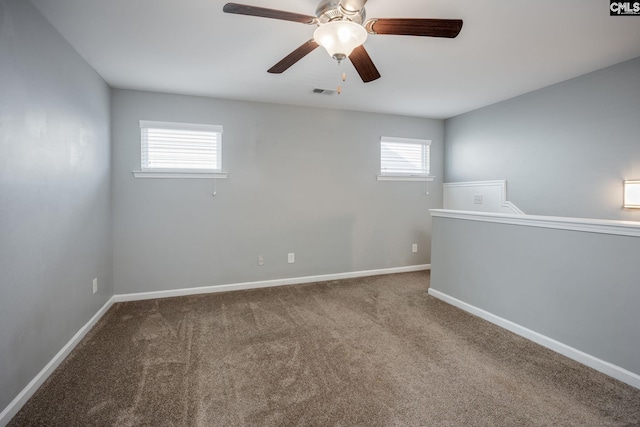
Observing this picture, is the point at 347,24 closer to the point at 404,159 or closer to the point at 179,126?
the point at 179,126

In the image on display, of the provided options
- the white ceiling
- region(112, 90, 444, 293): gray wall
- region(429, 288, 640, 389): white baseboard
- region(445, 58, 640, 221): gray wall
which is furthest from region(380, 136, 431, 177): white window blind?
region(429, 288, 640, 389): white baseboard

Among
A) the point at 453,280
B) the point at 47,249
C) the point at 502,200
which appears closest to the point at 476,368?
the point at 453,280

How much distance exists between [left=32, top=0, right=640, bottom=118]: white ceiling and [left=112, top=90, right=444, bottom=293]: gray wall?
1.27 ft

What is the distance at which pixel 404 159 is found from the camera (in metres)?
4.69

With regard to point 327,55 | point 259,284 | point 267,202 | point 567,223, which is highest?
point 327,55

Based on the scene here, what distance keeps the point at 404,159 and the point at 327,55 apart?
8.12 ft

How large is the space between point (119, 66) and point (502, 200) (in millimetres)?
4420

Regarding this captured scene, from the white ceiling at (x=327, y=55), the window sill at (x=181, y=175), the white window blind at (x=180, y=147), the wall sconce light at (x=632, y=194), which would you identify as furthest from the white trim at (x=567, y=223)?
the white window blind at (x=180, y=147)

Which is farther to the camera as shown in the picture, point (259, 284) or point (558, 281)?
point (259, 284)

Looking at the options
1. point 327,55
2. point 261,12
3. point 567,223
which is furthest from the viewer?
point 327,55

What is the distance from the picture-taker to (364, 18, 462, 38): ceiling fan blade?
152 centimetres

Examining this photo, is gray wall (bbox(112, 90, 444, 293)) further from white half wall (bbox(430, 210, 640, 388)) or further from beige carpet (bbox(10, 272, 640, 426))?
white half wall (bbox(430, 210, 640, 388))

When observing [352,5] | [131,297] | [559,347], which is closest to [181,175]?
[131,297]

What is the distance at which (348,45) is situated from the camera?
1.64 meters
